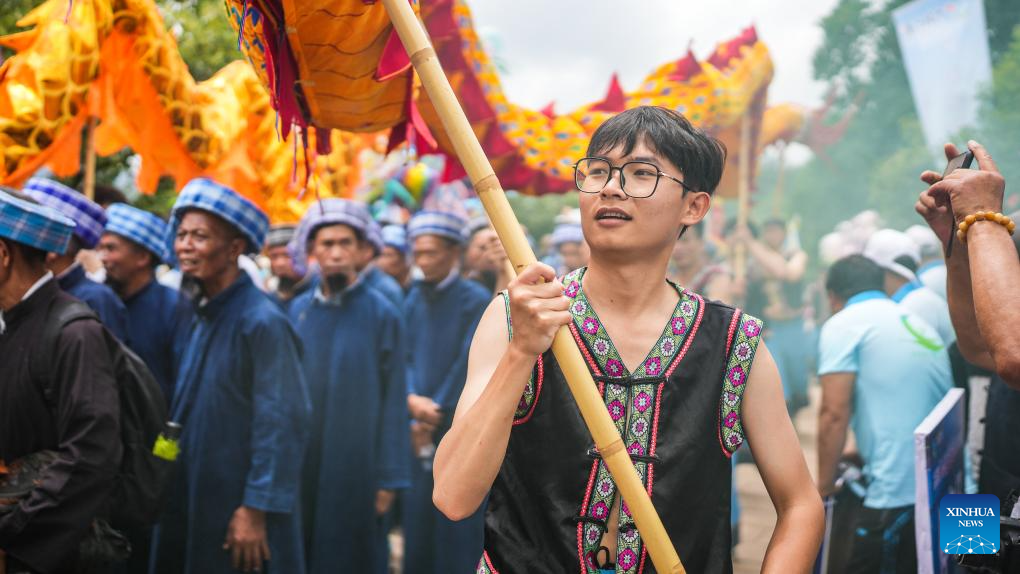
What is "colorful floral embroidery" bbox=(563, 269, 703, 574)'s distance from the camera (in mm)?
1980

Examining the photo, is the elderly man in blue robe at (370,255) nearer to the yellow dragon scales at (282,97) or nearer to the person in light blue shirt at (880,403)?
the yellow dragon scales at (282,97)

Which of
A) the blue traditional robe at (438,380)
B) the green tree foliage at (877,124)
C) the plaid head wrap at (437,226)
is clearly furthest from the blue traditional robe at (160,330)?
the green tree foliage at (877,124)

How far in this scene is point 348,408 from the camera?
5047 millimetres

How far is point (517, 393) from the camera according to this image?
1851 millimetres

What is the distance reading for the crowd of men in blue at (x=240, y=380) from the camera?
300cm

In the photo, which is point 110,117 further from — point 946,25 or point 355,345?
point 946,25

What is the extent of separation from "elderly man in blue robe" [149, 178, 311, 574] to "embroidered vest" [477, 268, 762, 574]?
85.9 inches

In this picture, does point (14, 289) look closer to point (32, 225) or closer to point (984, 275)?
point (32, 225)

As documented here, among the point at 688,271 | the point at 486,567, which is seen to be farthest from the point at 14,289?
the point at 688,271

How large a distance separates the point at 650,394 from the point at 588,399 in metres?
0.27

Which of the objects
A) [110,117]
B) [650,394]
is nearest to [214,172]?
[110,117]

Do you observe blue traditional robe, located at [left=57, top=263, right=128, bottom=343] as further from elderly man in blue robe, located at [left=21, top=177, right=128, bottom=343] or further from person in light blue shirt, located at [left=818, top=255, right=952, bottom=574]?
person in light blue shirt, located at [left=818, top=255, right=952, bottom=574]

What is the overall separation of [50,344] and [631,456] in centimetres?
202

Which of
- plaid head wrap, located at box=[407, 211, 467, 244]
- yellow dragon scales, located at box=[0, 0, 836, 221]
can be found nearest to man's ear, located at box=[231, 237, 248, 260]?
yellow dragon scales, located at box=[0, 0, 836, 221]
